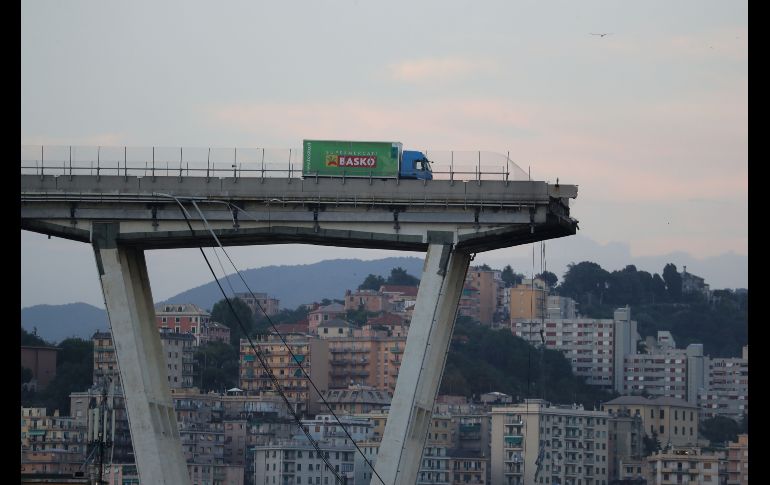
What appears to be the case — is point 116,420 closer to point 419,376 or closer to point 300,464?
point 300,464

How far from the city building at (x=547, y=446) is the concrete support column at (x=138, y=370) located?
430 ft

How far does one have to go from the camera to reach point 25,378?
19438 centimetres

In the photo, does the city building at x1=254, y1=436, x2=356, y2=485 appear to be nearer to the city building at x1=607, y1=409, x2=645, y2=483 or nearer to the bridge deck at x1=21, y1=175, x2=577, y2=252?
the city building at x1=607, y1=409, x2=645, y2=483

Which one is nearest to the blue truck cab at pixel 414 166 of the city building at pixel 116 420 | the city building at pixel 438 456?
the city building at pixel 116 420

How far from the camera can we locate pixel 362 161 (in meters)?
55.4

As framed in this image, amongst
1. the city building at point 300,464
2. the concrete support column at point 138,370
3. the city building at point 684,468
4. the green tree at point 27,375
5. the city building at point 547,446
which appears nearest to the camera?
the concrete support column at point 138,370

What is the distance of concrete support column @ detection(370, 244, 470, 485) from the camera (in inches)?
2124

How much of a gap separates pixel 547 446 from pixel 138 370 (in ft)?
447

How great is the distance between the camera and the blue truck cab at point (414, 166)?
55406 mm

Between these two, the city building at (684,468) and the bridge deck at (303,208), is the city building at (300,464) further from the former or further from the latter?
the bridge deck at (303,208)

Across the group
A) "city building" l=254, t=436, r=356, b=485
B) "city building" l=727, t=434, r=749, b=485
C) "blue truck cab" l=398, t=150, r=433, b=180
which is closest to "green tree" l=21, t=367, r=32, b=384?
"city building" l=254, t=436, r=356, b=485

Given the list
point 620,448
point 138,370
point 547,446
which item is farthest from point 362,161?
point 620,448
